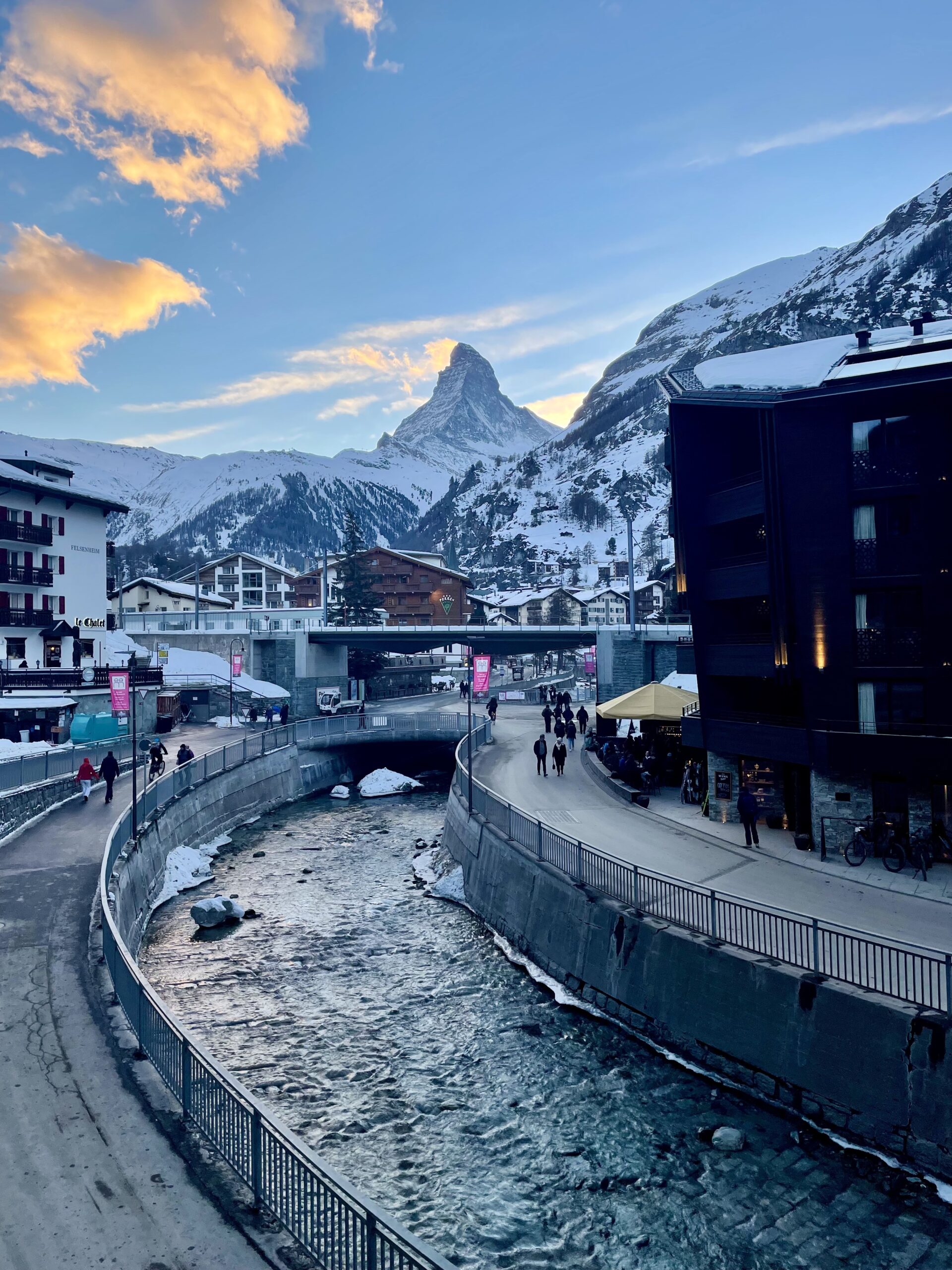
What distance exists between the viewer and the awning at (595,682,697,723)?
3167 centimetres

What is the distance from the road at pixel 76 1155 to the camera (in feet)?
27.4

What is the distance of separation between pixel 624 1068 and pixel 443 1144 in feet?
13.8

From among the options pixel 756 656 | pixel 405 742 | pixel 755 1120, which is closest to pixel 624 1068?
pixel 755 1120

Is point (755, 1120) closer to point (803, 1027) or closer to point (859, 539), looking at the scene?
point (803, 1027)

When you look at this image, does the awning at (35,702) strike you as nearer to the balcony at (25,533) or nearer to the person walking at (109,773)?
the balcony at (25,533)

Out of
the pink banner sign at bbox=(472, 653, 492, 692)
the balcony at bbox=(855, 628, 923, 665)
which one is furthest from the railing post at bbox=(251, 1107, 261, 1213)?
the pink banner sign at bbox=(472, 653, 492, 692)

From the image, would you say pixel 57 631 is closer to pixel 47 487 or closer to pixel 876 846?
pixel 47 487

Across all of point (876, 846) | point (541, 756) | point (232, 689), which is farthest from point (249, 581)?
point (876, 846)

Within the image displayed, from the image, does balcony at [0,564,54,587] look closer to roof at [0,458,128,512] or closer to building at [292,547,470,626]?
roof at [0,458,128,512]

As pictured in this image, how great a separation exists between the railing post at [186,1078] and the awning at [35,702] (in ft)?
129

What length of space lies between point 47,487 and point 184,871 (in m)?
36.4

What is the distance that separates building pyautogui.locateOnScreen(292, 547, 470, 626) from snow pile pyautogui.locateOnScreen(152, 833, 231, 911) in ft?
267

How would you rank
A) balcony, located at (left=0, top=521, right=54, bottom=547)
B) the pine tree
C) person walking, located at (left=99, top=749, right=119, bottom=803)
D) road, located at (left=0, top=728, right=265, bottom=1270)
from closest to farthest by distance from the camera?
1. road, located at (left=0, top=728, right=265, bottom=1270)
2. person walking, located at (left=99, top=749, right=119, bottom=803)
3. balcony, located at (left=0, top=521, right=54, bottom=547)
4. the pine tree

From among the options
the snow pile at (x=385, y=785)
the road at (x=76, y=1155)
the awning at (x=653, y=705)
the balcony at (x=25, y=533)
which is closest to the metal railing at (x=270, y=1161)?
the road at (x=76, y=1155)
